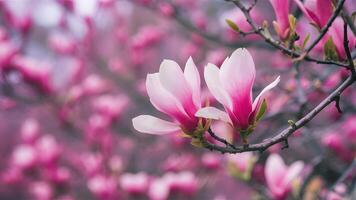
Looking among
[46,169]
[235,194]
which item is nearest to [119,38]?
[46,169]

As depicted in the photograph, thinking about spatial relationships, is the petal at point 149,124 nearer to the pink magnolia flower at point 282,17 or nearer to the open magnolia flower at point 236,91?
the open magnolia flower at point 236,91

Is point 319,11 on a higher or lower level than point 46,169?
higher

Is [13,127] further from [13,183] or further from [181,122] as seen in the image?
[181,122]

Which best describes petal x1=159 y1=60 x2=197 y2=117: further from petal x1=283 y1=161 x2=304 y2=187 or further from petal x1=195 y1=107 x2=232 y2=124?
petal x1=283 y1=161 x2=304 y2=187

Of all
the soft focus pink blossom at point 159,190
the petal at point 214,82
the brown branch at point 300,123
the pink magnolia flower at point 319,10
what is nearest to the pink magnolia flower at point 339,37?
the pink magnolia flower at point 319,10

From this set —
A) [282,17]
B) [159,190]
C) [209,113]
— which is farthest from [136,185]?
[209,113]
